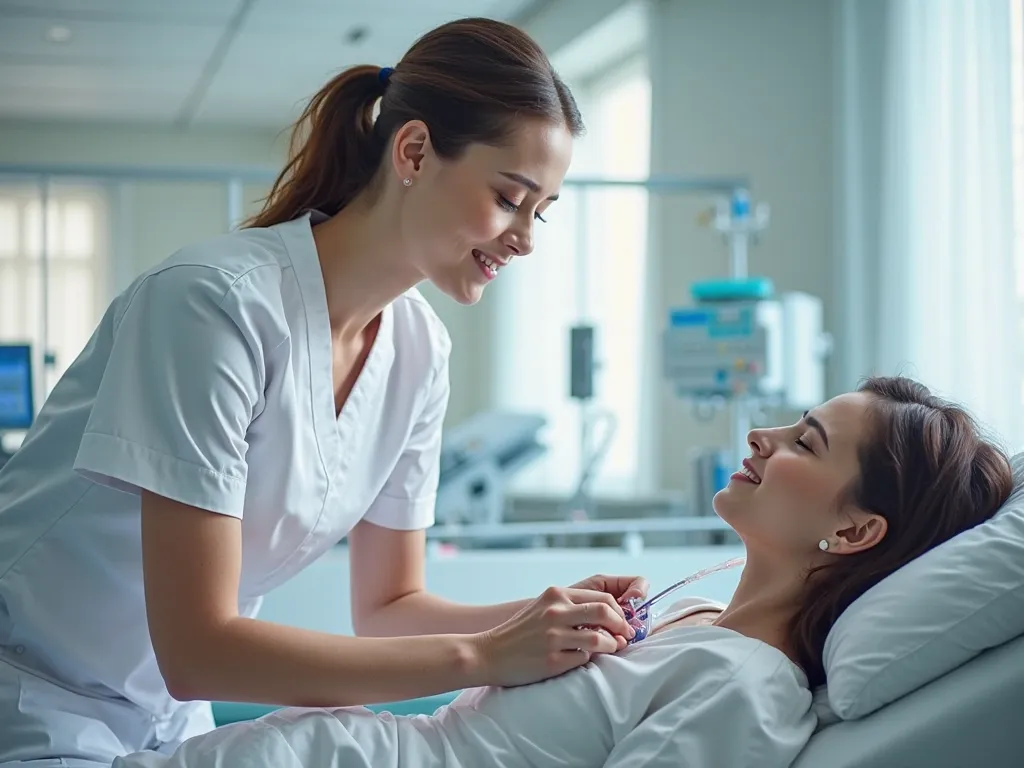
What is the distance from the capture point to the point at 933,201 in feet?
11.7

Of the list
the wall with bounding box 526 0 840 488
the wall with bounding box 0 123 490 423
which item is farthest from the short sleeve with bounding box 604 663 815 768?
the wall with bounding box 0 123 490 423

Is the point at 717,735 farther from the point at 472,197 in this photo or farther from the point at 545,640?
the point at 472,197

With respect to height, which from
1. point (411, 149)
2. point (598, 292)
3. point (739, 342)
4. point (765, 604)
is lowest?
point (765, 604)

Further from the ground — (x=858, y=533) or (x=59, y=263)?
(x=59, y=263)

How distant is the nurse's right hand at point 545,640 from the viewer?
3.93 ft

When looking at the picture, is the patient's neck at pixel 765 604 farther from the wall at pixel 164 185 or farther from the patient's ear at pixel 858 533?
the wall at pixel 164 185

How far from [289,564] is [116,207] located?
7.38 metres

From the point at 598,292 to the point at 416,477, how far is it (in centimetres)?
444

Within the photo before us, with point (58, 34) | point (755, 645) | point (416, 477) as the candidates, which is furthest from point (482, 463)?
point (58, 34)

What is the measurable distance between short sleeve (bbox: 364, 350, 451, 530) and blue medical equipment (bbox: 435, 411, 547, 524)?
2.36 metres

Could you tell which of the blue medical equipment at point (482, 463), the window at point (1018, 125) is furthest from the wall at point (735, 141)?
the blue medical equipment at point (482, 463)

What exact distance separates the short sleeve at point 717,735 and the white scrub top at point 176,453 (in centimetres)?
46

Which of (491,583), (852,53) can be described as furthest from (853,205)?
(491,583)

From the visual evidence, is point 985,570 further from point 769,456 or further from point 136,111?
point 136,111
